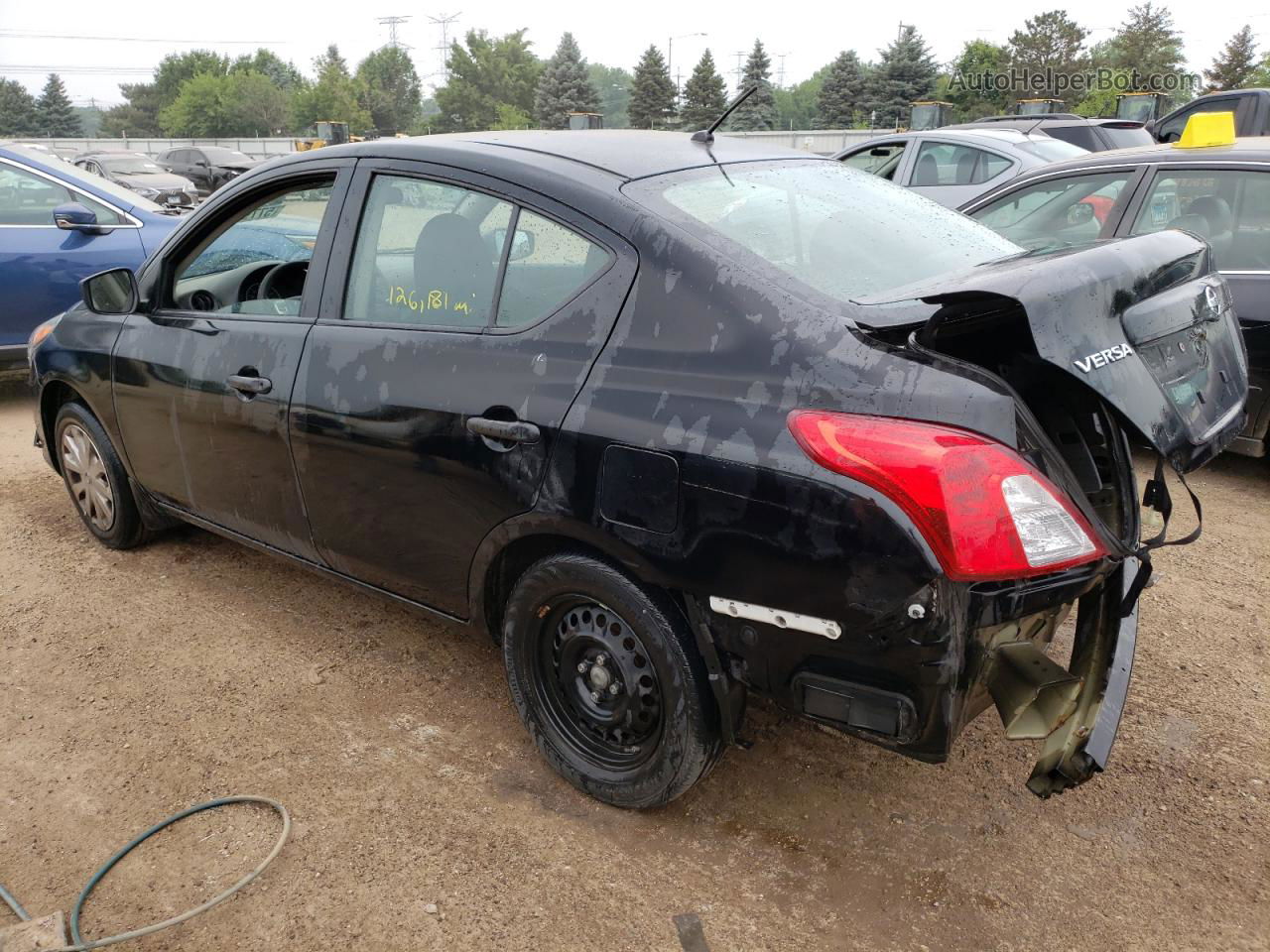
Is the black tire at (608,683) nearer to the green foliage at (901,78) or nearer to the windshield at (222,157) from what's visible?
the windshield at (222,157)

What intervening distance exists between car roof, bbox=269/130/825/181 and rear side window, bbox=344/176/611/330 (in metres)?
0.12

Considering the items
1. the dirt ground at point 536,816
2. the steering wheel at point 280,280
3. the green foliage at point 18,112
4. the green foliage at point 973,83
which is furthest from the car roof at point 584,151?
the green foliage at point 18,112

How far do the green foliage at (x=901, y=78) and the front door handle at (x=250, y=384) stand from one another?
55.2 metres

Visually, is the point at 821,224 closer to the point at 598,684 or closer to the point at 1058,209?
the point at 598,684

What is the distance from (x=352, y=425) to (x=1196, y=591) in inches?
127

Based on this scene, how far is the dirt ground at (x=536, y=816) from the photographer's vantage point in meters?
2.37

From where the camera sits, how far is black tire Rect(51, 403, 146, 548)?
431 cm

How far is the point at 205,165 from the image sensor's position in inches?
1116

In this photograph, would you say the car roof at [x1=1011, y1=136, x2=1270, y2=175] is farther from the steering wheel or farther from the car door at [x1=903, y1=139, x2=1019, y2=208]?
the steering wheel

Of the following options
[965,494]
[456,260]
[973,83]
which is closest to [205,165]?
[456,260]

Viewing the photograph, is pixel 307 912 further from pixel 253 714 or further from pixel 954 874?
pixel 954 874

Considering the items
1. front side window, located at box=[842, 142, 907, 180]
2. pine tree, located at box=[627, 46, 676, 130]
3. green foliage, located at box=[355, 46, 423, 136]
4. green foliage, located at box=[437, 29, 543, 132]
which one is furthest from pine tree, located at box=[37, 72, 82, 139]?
front side window, located at box=[842, 142, 907, 180]

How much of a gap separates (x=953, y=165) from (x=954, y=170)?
0.18ft

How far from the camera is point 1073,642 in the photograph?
97.1 inches
